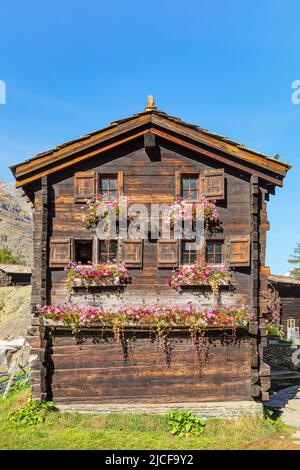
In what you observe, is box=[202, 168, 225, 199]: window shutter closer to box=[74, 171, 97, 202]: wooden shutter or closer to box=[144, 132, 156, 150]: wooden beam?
box=[144, 132, 156, 150]: wooden beam

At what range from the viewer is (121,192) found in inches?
492

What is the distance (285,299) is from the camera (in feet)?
105

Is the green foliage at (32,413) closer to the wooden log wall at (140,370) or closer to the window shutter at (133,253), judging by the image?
the wooden log wall at (140,370)

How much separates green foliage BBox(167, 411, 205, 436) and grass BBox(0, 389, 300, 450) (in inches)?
6.3

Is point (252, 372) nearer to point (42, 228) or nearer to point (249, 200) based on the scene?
point (249, 200)

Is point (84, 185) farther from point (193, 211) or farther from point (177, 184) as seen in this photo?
point (193, 211)

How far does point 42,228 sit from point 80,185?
1590 millimetres

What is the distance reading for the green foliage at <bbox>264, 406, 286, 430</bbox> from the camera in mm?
11969

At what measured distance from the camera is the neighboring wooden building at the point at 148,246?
12.1 metres

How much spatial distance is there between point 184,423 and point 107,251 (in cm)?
495

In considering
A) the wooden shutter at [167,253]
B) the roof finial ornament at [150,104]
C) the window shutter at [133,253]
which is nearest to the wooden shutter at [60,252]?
the window shutter at [133,253]

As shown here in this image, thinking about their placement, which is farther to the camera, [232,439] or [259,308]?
[259,308]

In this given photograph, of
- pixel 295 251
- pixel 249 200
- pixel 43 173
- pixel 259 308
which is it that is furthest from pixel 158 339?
pixel 295 251

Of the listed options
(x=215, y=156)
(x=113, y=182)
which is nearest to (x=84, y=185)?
(x=113, y=182)
